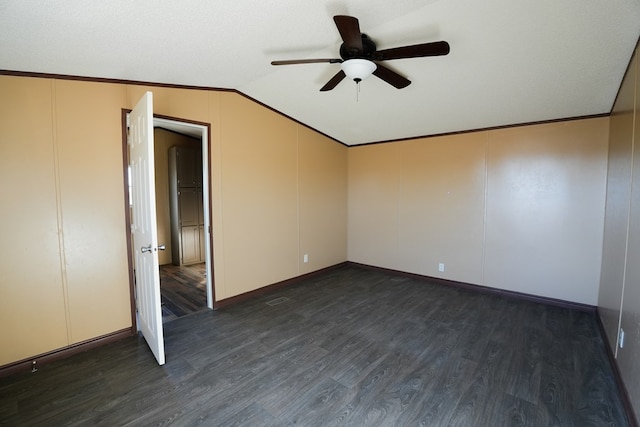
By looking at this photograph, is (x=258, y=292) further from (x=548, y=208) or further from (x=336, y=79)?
(x=548, y=208)

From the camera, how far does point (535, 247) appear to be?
3.62 meters

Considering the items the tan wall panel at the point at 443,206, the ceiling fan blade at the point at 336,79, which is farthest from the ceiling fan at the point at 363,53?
the tan wall panel at the point at 443,206

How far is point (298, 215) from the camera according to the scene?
448 cm

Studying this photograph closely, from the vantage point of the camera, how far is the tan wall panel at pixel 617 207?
7.22ft

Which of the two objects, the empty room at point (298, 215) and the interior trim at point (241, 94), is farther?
the interior trim at point (241, 94)

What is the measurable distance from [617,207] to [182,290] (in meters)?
5.04

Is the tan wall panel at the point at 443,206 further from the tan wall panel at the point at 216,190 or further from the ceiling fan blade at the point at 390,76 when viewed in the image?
the tan wall panel at the point at 216,190

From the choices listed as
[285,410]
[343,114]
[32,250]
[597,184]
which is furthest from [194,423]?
[597,184]

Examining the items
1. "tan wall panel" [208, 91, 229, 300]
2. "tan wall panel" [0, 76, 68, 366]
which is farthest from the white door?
"tan wall panel" [208, 91, 229, 300]

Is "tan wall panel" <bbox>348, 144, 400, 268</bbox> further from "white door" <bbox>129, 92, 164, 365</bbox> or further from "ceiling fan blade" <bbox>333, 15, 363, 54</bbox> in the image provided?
"white door" <bbox>129, 92, 164, 365</bbox>

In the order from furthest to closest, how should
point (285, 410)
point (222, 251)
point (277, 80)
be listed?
point (222, 251) → point (277, 80) → point (285, 410)

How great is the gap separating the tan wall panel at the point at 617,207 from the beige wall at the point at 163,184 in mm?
6306

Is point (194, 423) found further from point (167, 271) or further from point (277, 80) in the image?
point (167, 271)

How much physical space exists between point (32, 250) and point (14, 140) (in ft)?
2.84
